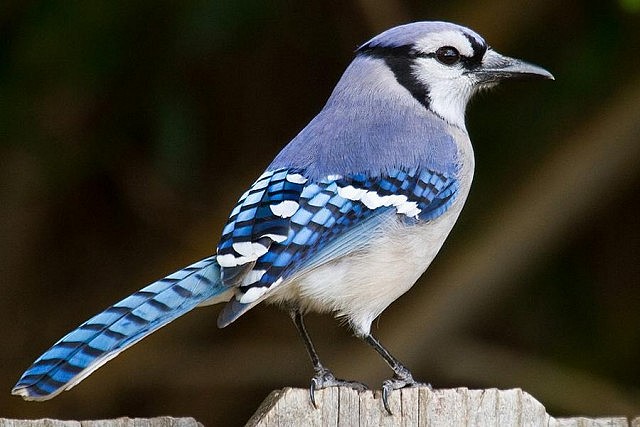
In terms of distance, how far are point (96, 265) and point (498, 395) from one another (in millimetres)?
2266

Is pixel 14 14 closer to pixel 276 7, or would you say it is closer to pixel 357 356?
pixel 276 7

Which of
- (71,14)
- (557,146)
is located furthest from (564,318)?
(71,14)

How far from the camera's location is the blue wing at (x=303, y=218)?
1.99 meters

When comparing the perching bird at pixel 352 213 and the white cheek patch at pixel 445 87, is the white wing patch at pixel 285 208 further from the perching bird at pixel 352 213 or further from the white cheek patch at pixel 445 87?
the white cheek patch at pixel 445 87

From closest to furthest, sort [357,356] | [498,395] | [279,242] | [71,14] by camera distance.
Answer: [498,395] < [279,242] < [71,14] < [357,356]

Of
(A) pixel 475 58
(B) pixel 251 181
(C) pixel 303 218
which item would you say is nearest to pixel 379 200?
(C) pixel 303 218

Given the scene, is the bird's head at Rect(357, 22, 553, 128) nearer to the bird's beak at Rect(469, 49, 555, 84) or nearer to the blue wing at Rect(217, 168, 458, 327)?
the bird's beak at Rect(469, 49, 555, 84)

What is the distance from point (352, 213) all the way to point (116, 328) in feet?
1.72

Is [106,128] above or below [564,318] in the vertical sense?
above

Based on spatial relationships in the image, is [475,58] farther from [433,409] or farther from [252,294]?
[433,409]

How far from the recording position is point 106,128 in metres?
3.49

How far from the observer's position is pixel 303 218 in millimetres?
2080

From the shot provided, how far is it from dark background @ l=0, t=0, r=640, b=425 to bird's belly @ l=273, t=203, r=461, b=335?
0.96 m

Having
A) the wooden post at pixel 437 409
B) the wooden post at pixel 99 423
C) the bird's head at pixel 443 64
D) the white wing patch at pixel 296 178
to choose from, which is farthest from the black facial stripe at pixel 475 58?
the wooden post at pixel 99 423
